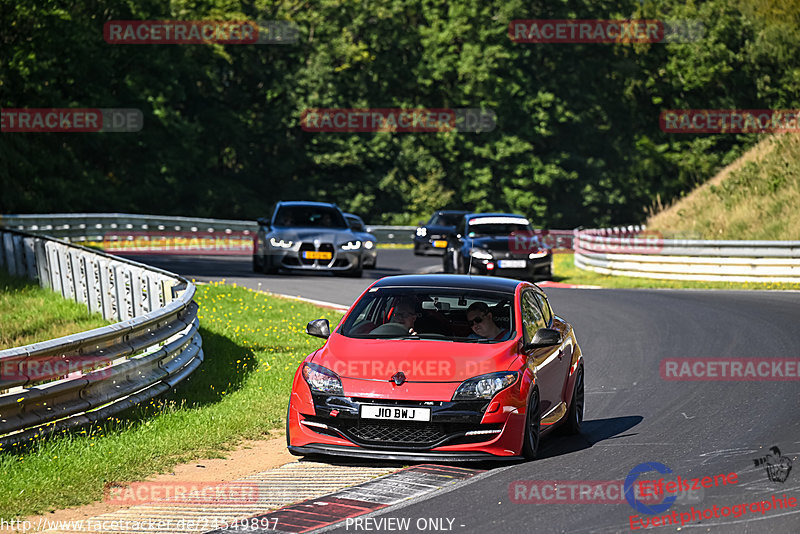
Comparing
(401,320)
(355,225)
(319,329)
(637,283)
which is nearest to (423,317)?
(401,320)

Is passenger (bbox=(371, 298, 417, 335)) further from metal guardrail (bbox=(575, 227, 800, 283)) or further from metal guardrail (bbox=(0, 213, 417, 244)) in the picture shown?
metal guardrail (bbox=(0, 213, 417, 244))

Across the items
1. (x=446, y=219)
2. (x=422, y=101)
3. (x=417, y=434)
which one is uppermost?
(x=422, y=101)

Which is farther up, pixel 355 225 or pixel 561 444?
pixel 561 444

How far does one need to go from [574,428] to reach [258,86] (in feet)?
195

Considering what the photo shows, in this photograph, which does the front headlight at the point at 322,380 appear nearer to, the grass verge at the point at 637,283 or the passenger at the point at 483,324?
the passenger at the point at 483,324

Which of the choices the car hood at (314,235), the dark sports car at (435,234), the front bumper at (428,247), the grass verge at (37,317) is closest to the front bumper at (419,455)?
the grass verge at (37,317)

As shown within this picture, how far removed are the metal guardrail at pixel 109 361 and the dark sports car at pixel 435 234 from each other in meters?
26.8

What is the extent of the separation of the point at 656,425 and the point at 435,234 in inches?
1337

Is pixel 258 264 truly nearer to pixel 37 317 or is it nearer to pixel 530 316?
pixel 37 317

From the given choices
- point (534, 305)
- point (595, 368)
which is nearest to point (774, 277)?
point (595, 368)

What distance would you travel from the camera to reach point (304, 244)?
27828 mm

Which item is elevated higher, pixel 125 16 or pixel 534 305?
pixel 125 16

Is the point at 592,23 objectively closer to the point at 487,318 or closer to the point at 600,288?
the point at 600,288

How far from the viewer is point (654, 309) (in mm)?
22953
